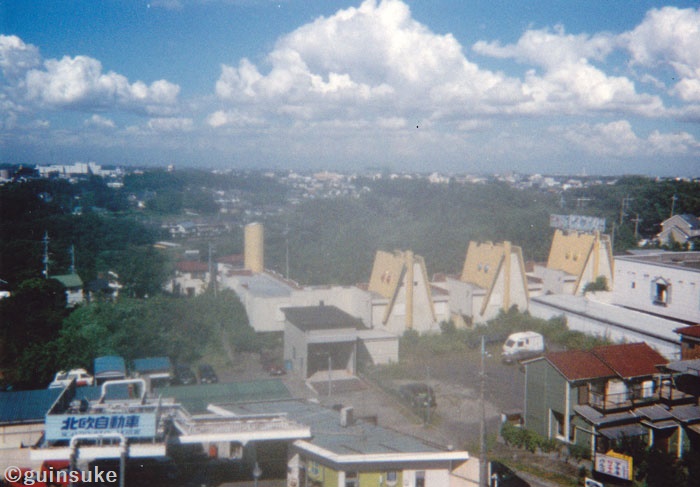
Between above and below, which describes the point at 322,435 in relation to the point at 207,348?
above

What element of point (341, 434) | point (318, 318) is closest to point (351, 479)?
point (341, 434)

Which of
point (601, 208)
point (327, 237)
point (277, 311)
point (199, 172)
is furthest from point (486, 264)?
point (199, 172)

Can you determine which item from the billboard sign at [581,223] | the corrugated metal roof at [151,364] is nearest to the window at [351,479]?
the corrugated metal roof at [151,364]

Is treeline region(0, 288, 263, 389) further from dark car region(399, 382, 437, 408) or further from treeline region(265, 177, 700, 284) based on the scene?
treeline region(265, 177, 700, 284)

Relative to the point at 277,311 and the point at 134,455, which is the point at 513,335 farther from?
the point at 134,455

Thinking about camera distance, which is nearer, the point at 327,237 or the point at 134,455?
the point at 134,455

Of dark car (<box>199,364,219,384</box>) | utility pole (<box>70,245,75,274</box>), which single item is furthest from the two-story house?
utility pole (<box>70,245,75,274</box>)
